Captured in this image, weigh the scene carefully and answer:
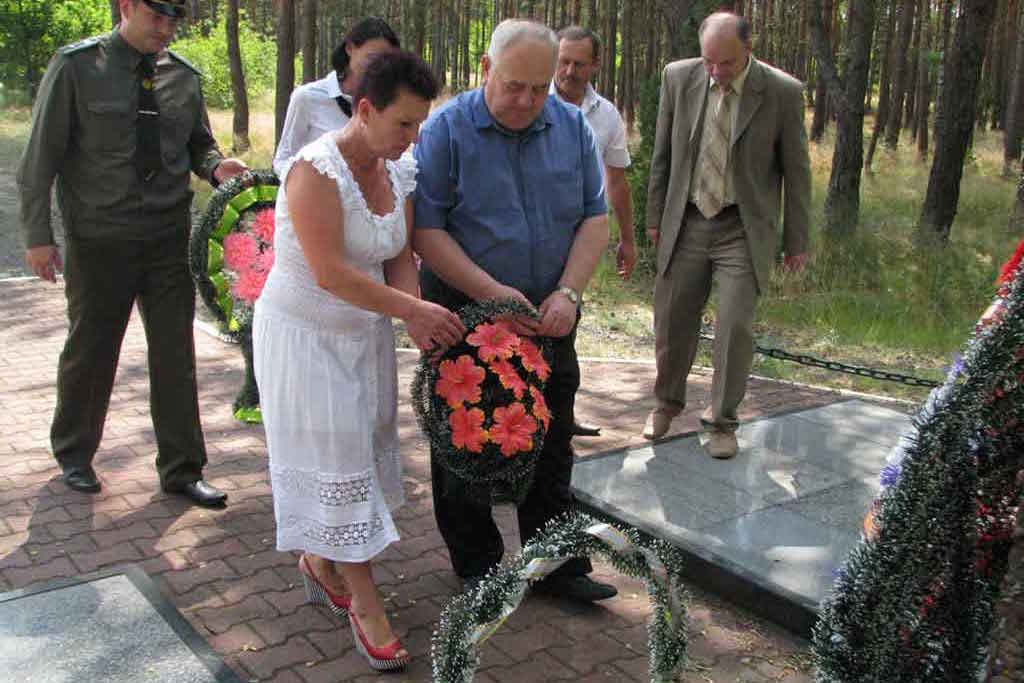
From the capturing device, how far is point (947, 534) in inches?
109

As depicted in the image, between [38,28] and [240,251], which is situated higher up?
[38,28]

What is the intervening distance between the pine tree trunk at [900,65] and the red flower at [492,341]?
21892mm

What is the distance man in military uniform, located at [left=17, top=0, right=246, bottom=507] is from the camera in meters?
4.83

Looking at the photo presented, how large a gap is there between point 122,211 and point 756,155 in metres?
3.09

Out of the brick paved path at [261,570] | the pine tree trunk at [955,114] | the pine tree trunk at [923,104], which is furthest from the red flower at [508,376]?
the pine tree trunk at [923,104]

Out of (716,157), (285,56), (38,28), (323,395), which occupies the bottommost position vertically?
(323,395)

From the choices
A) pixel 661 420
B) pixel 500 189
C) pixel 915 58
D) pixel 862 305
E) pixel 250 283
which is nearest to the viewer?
pixel 500 189

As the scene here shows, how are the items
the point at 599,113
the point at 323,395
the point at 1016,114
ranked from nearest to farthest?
1. the point at 323,395
2. the point at 599,113
3. the point at 1016,114

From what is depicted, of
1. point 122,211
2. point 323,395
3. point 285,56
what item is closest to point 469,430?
point 323,395

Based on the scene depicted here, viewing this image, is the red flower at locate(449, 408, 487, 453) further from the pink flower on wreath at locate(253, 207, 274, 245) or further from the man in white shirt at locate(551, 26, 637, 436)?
the man in white shirt at locate(551, 26, 637, 436)

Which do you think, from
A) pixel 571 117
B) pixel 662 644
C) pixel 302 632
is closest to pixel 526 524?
pixel 302 632

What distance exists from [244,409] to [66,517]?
57.8 inches

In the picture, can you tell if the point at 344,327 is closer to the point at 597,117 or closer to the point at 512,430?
the point at 512,430

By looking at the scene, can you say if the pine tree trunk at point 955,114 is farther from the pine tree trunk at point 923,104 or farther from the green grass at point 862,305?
the pine tree trunk at point 923,104
